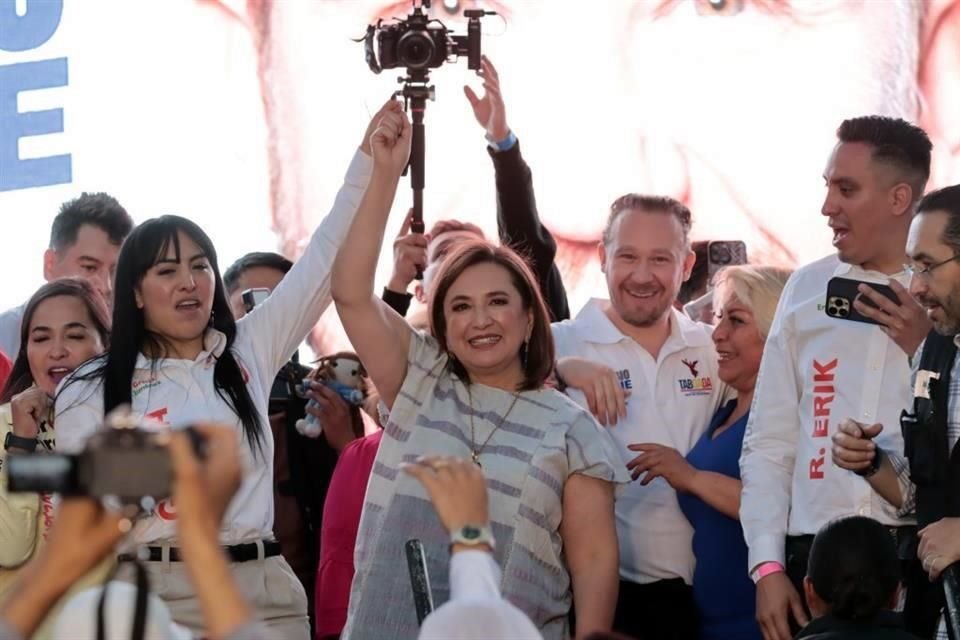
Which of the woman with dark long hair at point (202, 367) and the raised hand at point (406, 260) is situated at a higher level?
the raised hand at point (406, 260)

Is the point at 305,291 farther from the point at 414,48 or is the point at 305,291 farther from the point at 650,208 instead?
the point at 414,48

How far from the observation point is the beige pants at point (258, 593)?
3.32m

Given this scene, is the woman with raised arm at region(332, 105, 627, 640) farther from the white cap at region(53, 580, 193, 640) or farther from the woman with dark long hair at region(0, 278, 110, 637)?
the white cap at region(53, 580, 193, 640)

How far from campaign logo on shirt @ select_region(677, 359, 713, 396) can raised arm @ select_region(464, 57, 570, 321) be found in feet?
1.63

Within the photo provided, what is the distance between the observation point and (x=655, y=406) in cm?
393

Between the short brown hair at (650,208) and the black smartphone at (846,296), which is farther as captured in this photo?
the short brown hair at (650,208)

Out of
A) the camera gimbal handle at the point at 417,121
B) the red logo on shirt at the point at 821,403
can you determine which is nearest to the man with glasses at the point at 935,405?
the red logo on shirt at the point at 821,403

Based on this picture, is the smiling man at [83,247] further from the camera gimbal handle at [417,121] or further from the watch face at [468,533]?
the watch face at [468,533]

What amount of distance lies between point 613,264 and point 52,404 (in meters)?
1.27

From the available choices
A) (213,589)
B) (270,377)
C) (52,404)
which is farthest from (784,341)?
(213,589)

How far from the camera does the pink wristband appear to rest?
353 centimetres

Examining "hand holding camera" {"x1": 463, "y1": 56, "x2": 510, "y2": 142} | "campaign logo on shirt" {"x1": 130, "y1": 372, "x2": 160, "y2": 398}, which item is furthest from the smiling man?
"campaign logo on shirt" {"x1": 130, "y1": 372, "x2": 160, "y2": 398}

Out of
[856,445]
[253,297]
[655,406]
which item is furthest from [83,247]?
[856,445]

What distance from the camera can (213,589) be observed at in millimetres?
1558
